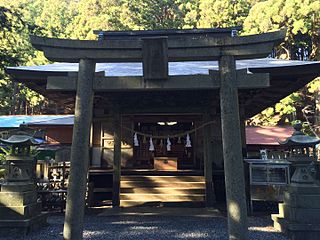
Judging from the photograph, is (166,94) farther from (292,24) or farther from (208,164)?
(292,24)

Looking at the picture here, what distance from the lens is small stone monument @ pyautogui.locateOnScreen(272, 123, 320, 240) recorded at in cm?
538

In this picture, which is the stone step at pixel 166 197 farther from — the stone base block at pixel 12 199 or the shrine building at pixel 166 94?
the stone base block at pixel 12 199

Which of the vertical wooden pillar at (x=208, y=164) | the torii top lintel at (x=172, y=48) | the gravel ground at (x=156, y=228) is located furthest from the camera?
the vertical wooden pillar at (x=208, y=164)

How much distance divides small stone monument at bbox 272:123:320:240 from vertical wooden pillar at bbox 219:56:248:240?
2.04 m

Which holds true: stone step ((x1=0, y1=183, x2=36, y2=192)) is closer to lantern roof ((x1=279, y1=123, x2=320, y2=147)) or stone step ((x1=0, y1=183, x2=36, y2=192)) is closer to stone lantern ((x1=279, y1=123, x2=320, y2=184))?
stone lantern ((x1=279, y1=123, x2=320, y2=184))

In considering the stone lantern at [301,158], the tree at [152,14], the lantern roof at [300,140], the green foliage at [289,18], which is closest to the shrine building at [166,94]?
the lantern roof at [300,140]

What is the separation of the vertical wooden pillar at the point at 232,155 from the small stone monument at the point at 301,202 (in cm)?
204

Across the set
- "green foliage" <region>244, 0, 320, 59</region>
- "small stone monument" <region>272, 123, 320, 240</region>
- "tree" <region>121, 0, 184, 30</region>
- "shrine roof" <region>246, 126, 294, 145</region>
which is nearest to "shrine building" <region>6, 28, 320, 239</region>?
"small stone monument" <region>272, 123, 320, 240</region>

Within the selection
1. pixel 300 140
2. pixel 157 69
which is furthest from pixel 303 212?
pixel 157 69

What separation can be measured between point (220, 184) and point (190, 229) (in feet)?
12.3

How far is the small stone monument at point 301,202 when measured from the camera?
5.38m

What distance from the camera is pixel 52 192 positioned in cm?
812

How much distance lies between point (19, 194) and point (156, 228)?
3132mm

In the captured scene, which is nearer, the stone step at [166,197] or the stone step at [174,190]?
the stone step at [166,197]
